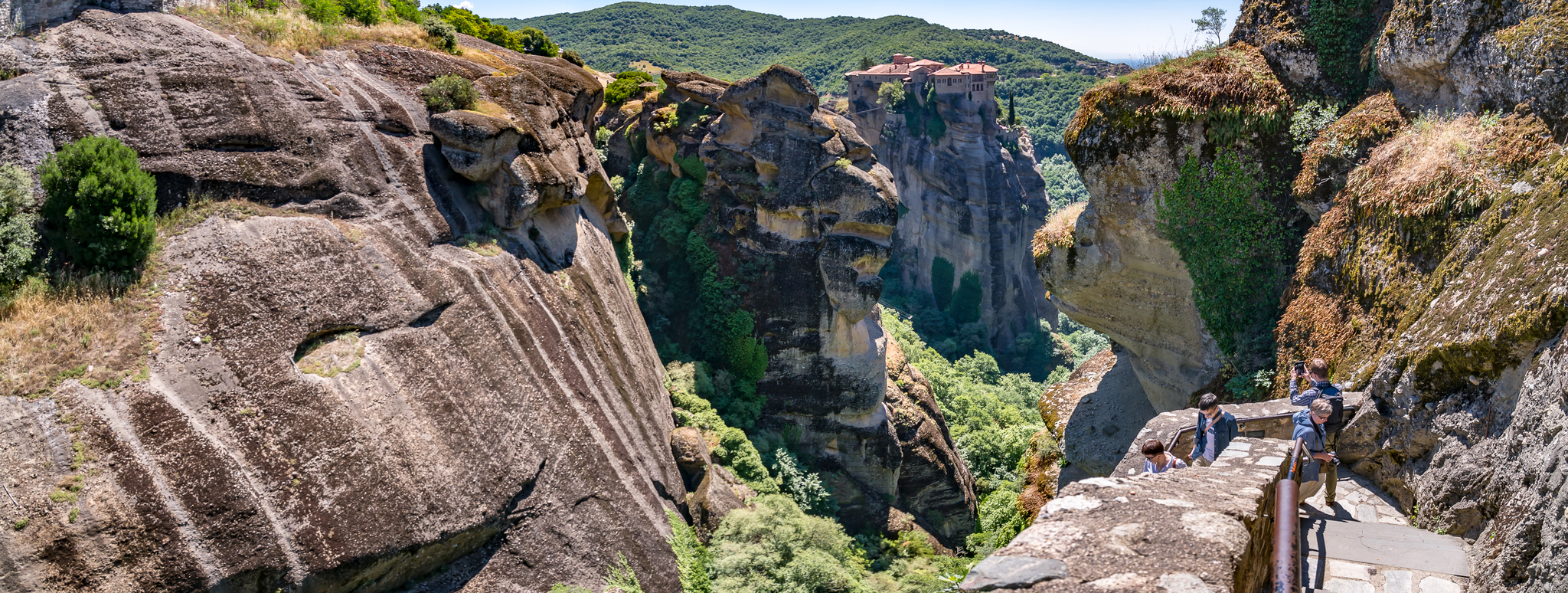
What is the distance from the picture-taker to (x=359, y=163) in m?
13.3

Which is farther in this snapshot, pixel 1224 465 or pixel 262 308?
pixel 262 308

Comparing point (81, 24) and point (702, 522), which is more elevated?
point (81, 24)

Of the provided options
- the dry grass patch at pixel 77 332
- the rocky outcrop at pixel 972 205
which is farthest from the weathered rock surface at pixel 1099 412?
the rocky outcrop at pixel 972 205

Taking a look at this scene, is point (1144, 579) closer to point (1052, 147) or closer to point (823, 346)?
point (823, 346)

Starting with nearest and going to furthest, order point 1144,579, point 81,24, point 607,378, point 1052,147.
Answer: point 1144,579
point 81,24
point 607,378
point 1052,147

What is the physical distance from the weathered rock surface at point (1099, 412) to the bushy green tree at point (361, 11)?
16028 mm

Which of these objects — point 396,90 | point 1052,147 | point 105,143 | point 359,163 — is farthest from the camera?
point 1052,147

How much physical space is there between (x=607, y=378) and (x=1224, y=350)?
34.8 ft

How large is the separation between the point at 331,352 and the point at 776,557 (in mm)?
8666

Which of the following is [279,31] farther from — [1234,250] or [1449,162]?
[1449,162]

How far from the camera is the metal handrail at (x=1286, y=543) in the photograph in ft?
12.1

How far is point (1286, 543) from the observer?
3.90 meters

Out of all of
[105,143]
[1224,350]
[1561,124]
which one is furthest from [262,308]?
[1561,124]

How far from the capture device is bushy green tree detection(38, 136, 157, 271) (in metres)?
10.2
